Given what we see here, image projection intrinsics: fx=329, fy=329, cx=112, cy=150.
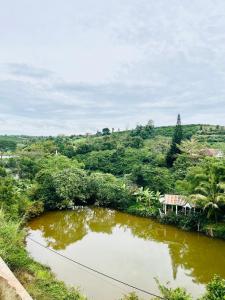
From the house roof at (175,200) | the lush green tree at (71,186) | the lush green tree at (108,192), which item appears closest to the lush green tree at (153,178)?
the lush green tree at (108,192)

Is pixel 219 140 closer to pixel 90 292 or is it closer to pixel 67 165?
pixel 67 165

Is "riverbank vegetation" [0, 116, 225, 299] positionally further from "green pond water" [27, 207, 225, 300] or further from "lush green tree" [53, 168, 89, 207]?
"green pond water" [27, 207, 225, 300]

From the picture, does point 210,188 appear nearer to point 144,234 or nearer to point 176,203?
point 176,203

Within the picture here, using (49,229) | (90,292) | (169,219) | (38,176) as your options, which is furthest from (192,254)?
(38,176)

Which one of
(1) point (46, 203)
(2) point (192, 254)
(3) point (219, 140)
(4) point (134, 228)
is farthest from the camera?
(3) point (219, 140)

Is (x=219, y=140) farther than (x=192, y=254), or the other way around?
(x=219, y=140)

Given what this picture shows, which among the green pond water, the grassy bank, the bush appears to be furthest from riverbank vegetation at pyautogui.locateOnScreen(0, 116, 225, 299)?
the bush
